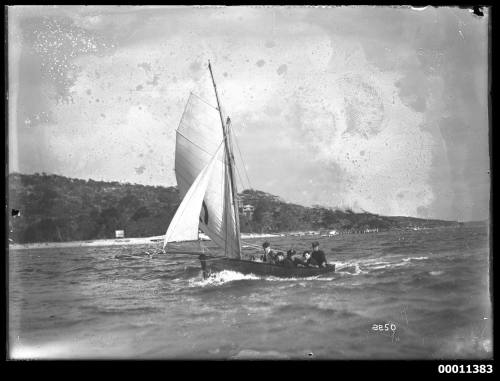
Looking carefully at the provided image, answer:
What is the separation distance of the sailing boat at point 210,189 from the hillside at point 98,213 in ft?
1.49

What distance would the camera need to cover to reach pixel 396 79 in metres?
9.16

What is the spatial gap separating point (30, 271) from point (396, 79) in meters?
6.37

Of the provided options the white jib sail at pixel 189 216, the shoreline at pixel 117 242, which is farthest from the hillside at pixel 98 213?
the white jib sail at pixel 189 216

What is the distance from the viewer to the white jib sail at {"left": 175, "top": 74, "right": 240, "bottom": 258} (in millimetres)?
9234

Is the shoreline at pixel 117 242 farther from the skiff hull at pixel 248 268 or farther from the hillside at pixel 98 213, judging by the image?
the skiff hull at pixel 248 268

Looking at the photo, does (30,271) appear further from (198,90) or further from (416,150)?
(416,150)

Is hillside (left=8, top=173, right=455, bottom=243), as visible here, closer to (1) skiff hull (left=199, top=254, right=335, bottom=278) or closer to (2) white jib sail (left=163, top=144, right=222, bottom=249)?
(2) white jib sail (left=163, top=144, right=222, bottom=249)

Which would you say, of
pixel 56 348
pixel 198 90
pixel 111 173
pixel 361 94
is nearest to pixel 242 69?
pixel 198 90

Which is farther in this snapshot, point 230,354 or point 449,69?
point 449,69

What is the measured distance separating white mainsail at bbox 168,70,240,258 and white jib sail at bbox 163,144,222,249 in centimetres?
12

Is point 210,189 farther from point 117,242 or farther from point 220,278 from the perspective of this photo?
point 117,242

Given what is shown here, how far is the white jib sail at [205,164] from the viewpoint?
923 centimetres

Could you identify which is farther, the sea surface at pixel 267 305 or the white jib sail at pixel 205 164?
the white jib sail at pixel 205 164

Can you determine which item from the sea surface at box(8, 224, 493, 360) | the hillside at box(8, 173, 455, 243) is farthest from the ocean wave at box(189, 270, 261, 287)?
the hillside at box(8, 173, 455, 243)
